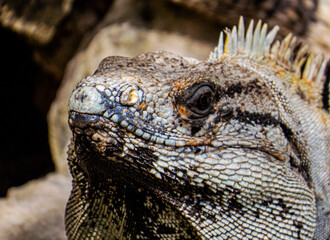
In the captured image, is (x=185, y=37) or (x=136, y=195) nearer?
(x=136, y=195)

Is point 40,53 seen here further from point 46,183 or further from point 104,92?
point 104,92

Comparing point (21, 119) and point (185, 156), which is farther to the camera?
point (21, 119)

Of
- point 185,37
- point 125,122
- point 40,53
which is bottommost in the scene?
point 40,53

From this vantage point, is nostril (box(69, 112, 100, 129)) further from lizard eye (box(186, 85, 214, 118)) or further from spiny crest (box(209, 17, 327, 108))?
spiny crest (box(209, 17, 327, 108))

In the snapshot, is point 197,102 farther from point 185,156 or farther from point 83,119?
point 83,119

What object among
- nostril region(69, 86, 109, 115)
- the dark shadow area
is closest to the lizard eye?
nostril region(69, 86, 109, 115)

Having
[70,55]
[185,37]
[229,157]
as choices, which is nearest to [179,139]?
[229,157]

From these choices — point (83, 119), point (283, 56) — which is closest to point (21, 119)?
point (283, 56)
